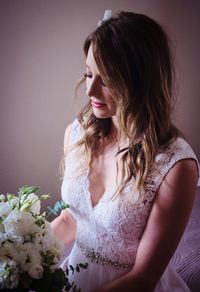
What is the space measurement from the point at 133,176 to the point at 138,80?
0.94 ft

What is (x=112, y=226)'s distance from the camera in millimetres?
1021

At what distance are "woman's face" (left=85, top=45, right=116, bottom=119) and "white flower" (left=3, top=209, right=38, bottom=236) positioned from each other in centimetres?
42

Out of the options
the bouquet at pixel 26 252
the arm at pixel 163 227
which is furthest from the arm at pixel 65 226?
the bouquet at pixel 26 252

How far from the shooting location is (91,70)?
1.03 meters

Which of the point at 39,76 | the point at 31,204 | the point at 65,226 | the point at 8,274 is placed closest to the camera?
the point at 8,274

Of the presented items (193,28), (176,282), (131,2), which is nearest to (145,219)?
(176,282)

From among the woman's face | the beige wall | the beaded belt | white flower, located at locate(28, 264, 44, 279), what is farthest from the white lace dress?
the beige wall

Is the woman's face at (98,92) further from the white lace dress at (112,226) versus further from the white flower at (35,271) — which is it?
the white flower at (35,271)

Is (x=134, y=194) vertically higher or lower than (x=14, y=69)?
lower

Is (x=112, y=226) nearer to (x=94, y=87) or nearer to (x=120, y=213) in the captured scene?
(x=120, y=213)

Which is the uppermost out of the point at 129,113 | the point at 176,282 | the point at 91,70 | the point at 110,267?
the point at 91,70

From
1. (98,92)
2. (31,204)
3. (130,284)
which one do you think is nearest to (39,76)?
(98,92)

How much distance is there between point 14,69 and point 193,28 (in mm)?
1164

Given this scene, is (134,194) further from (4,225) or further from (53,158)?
(53,158)
